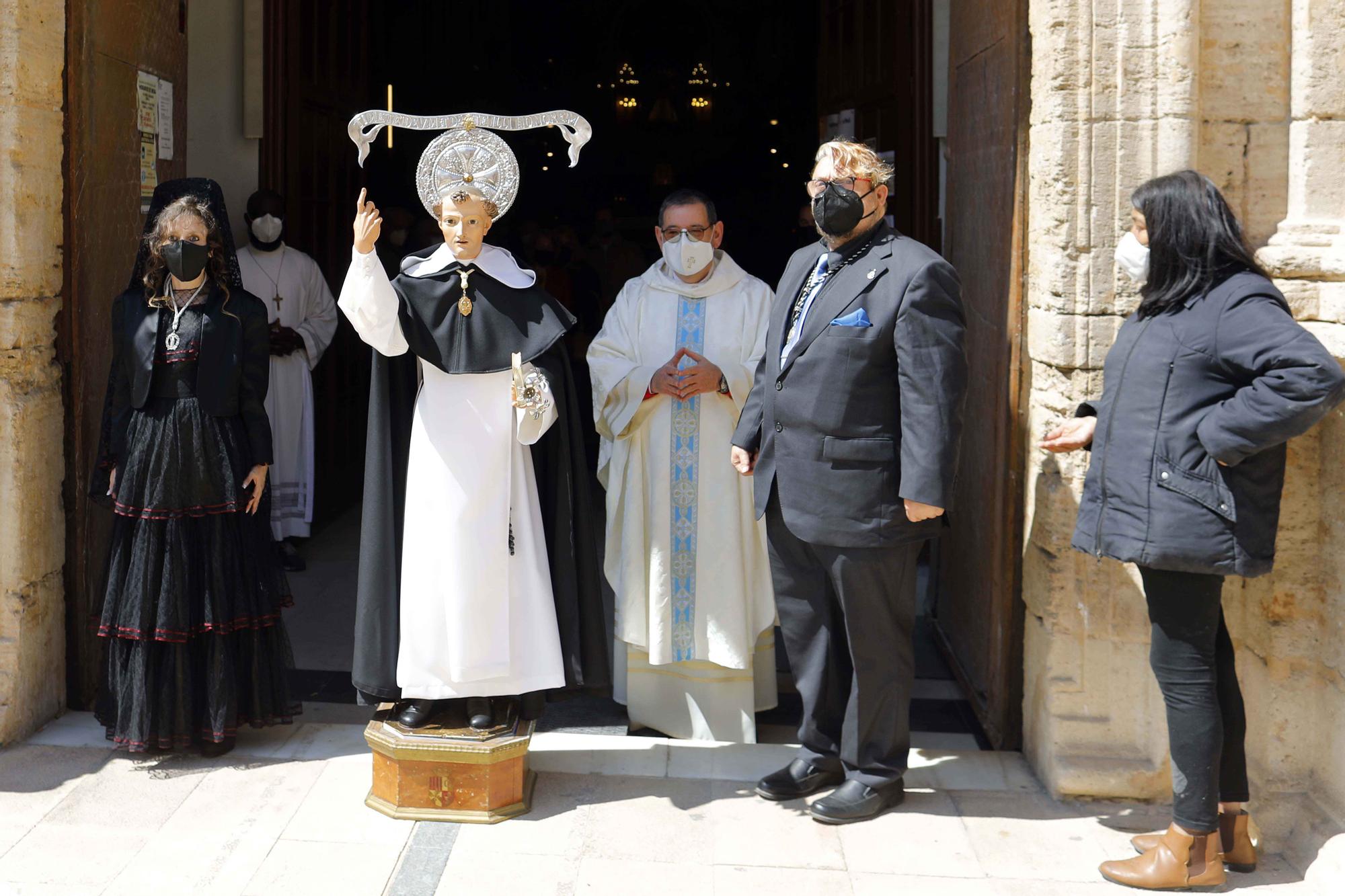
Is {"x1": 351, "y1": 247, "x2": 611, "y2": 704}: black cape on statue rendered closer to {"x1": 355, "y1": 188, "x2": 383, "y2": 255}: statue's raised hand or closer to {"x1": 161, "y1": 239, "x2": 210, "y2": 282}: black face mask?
{"x1": 355, "y1": 188, "x2": 383, "y2": 255}: statue's raised hand

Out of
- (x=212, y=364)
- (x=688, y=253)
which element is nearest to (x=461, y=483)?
(x=212, y=364)

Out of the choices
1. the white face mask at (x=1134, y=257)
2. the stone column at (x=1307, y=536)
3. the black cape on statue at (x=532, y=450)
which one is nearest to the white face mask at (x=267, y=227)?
the black cape on statue at (x=532, y=450)

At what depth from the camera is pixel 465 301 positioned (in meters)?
3.83

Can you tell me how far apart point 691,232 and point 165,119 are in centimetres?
217

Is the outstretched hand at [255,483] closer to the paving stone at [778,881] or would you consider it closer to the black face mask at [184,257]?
the black face mask at [184,257]

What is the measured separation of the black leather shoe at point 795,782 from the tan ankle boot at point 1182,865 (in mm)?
929

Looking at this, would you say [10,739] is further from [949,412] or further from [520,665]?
[949,412]

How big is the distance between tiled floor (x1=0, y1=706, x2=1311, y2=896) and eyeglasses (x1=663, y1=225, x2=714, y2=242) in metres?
1.66

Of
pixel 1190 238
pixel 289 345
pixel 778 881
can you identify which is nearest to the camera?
pixel 1190 238

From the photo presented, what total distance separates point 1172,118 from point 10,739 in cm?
399

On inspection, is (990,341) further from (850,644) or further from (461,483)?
(461,483)

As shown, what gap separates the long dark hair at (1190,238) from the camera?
3270 mm

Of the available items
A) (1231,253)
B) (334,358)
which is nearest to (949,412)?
(1231,253)

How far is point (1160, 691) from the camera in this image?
3.90 meters
